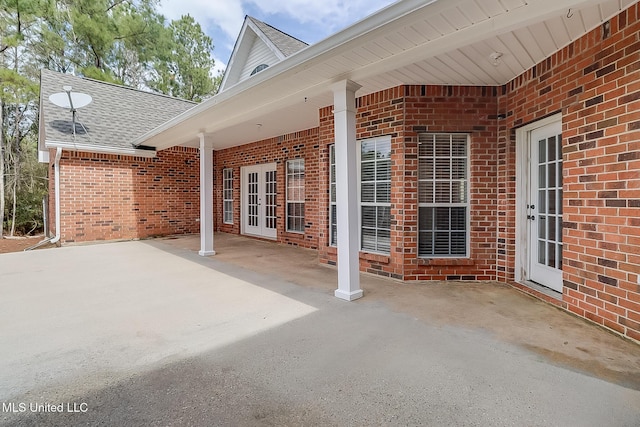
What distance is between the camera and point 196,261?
229 inches

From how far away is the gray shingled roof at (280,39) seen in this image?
26.4 ft

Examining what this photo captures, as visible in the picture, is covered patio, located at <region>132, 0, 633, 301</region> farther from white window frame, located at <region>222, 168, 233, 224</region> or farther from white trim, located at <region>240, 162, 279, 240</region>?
white window frame, located at <region>222, 168, 233, 224</region>

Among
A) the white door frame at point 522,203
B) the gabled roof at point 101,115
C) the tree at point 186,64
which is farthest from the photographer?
the tree at point 186,64

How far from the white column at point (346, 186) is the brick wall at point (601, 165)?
2.10 metres

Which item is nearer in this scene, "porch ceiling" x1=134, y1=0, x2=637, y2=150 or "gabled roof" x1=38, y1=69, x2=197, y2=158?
"porch ceiling" x1=134, y1=0, x2=637, y2=150

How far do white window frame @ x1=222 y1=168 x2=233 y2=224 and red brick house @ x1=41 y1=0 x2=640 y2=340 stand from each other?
2.77 metres

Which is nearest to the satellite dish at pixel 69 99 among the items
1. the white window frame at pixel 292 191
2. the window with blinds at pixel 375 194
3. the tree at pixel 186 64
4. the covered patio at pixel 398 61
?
the covered patio at pixel 398 61

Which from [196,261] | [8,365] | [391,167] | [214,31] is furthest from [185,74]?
[8,365]

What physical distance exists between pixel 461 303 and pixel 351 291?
1192 millimetres

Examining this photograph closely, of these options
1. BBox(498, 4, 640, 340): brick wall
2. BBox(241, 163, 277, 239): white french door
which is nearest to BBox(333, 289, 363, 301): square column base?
BBox(498, 4, 640, 340): brick wall

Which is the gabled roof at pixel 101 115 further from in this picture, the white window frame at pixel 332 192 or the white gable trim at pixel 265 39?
the white window frame at pixel 332 192

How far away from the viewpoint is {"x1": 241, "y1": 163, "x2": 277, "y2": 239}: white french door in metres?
8.57

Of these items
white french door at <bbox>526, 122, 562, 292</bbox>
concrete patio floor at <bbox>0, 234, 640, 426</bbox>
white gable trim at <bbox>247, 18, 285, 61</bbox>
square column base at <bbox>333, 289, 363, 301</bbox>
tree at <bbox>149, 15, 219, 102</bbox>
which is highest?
tree at <bbox>149, 15, 219, 102</bbox>

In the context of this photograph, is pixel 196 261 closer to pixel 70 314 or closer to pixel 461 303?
pixel 70 314
